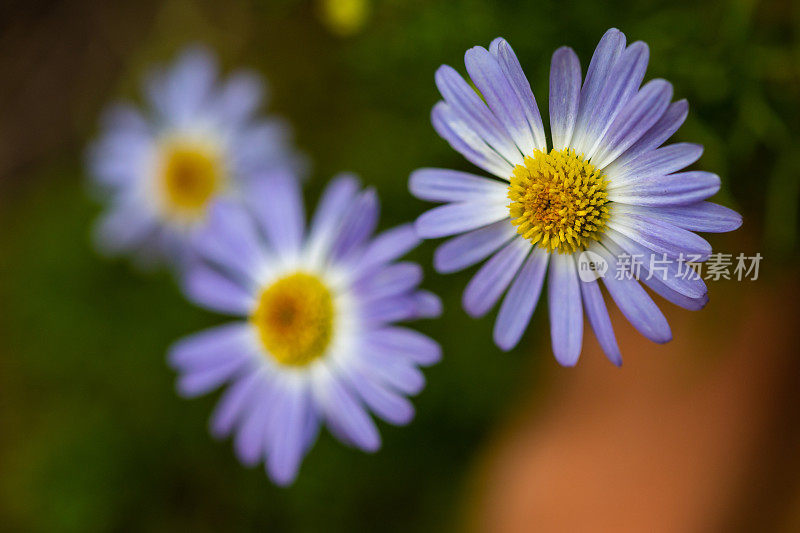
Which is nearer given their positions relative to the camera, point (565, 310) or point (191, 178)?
point (565, 310)

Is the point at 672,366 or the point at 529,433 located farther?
the point at 529,433

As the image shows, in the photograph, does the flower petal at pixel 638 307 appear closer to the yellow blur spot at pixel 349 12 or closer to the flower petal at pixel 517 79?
the flower petal at pixel 517 79

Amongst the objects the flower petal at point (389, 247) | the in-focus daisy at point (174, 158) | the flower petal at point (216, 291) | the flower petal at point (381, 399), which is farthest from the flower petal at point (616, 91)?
the in-focus daisy at point (174, 158)

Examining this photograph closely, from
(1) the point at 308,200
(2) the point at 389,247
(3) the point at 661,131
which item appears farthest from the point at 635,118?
(1) the point at 308,200

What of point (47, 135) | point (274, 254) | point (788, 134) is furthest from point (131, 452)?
point (788, 134)

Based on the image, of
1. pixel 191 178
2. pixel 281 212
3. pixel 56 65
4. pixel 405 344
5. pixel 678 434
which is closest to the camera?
pixel 405 344

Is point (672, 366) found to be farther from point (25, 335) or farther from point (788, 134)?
point (25, 335)

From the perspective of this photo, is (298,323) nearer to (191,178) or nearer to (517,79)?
(517,79)
